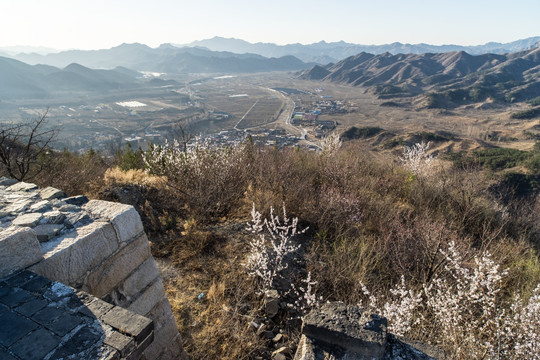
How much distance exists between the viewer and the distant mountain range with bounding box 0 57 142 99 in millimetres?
99037

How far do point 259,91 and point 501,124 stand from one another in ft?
271

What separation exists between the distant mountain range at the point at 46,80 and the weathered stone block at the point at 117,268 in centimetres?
12538

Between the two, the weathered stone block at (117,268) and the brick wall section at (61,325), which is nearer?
the brick wall section at (61,325)

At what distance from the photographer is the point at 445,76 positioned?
12088cm

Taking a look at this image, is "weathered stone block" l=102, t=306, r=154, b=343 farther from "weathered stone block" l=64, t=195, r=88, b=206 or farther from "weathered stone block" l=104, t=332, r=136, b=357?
"weathered stone block" l=64, t=195, r=88, b=206

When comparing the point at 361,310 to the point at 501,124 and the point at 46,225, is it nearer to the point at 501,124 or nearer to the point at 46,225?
the point at 46,225

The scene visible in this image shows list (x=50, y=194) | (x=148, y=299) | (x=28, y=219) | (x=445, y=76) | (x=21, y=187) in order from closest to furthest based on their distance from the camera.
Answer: (x=28, y=219) < (x=148, y=299) < (x=50, y=194) < (x=21, y=187) < (x=445, y=76)

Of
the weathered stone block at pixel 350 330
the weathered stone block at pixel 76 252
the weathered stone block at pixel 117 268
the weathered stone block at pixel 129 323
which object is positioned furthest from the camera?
the weathered stone block at pixel 117 268

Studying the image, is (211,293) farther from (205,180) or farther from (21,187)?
(205,180)

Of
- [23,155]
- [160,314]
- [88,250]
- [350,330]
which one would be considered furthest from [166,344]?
[23,155]

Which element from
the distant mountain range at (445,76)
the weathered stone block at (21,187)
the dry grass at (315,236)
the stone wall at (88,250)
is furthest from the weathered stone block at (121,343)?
the distant mountain range at (445,76)

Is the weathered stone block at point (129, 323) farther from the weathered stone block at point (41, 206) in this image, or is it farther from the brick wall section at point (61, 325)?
the weathered stone block at point (41, 206)

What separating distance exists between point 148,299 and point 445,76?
5893 inches

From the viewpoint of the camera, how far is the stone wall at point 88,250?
7.43 ft
